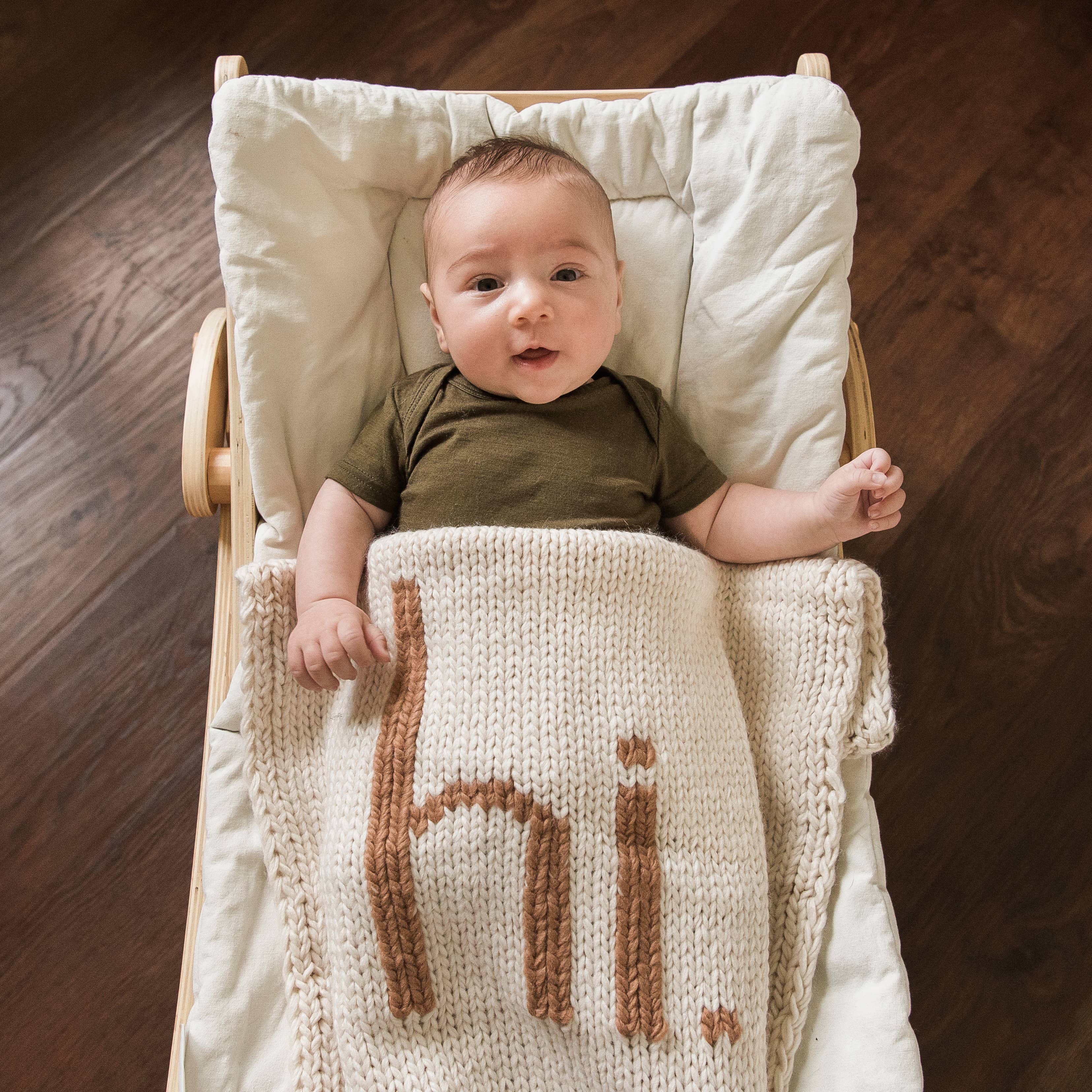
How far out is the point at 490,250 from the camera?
0.84 metres

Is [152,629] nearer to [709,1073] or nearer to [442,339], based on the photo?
[442,339]

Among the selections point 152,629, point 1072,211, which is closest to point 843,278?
point 1072,211

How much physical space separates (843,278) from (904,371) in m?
0.44

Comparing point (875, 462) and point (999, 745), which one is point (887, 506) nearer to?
point (875, 462)

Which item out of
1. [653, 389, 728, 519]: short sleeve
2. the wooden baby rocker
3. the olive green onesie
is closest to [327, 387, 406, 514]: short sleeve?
the olive green onesie

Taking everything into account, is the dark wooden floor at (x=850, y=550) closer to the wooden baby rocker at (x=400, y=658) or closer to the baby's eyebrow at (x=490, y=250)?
the wooden baby rocker at (x=400, y=658)

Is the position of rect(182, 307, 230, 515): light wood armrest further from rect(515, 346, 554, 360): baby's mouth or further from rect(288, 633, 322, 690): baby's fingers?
rect(515, 346, 554, 360): baby's mouth

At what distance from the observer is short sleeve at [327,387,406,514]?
897 millimetres

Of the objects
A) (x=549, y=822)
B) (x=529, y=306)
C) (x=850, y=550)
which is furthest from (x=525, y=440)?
(x=850, y=550)

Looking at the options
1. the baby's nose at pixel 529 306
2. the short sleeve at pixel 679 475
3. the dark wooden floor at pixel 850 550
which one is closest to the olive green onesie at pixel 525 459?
the short sleeve at pixel 679 475

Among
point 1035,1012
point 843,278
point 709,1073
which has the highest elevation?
point 843,278

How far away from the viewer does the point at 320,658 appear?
80 cm

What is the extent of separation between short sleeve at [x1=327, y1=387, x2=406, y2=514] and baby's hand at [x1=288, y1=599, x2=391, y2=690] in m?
0.12

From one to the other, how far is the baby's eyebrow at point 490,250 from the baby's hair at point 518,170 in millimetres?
52
